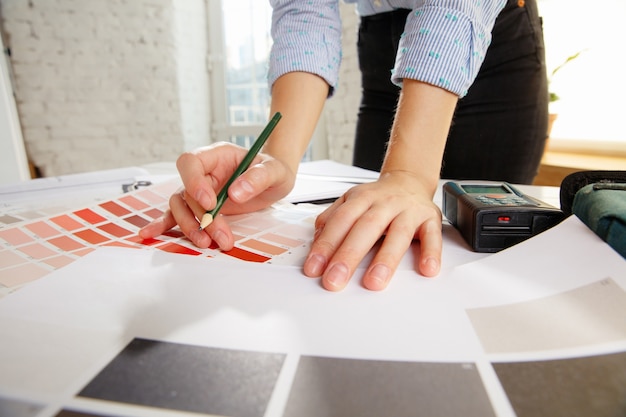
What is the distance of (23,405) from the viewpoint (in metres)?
0.19

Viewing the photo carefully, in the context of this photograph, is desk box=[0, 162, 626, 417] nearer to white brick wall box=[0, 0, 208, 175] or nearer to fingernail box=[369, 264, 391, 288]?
fingernail box=[369, 264, 391, 288]

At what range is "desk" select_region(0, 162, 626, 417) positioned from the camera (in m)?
0.19

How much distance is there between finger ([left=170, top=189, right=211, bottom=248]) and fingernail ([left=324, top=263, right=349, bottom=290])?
16cm

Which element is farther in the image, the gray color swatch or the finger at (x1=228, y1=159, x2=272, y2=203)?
the finger at (x1=228, y1=159, x2=272, y2=203)

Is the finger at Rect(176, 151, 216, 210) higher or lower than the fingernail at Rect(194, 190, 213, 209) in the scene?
higher

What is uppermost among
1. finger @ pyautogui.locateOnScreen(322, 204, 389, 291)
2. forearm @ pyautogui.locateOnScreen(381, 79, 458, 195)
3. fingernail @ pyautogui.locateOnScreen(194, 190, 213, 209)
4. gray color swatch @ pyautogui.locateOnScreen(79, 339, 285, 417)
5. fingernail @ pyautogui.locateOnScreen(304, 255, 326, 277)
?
forearm @ pyautogui.locateOnScreen(381, 79, 458, 195)

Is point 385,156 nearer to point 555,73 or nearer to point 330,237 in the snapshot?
point 330,237

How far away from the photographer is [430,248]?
0.36m

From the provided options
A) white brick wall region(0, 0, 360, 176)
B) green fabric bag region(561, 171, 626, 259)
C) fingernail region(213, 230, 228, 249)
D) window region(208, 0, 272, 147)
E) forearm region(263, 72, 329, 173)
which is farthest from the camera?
window region(208, 0, 272, 147)

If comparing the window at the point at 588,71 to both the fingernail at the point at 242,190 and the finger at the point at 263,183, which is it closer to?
the finger at the point at 263,183

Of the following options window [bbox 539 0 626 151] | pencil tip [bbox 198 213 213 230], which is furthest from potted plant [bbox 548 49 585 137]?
pencil tip [bbox 198 213 213 230]

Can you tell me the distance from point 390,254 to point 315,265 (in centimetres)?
6

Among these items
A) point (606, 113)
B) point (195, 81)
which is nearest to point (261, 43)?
point (195, 81)

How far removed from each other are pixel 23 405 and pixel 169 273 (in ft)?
0.48
